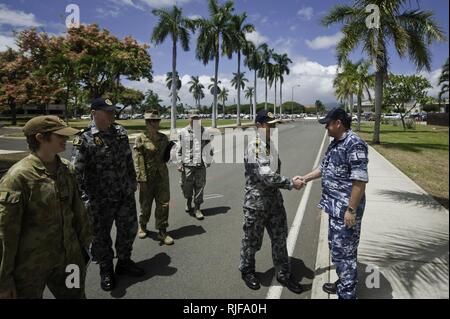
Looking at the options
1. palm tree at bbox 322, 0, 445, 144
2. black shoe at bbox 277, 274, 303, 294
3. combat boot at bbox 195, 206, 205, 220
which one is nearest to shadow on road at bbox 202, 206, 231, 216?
combat boot at bbox 195, 206, 205, 220

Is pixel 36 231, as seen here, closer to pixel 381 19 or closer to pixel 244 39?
pixel 381 19

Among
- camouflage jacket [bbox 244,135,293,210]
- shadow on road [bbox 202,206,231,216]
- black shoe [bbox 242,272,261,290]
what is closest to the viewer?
camouflage jacket [bbox 244,135,293,210]

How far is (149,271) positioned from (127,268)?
266 mm

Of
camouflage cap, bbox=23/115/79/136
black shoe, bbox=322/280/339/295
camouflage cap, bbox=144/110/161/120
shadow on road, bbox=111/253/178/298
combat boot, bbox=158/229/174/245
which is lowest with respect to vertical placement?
shadow on road, bbox=111/253/178/298

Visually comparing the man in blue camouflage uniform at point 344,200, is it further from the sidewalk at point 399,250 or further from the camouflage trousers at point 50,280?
the camouflage trousers at point 50,280

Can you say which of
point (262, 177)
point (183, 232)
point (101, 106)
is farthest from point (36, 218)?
point (183, 232)

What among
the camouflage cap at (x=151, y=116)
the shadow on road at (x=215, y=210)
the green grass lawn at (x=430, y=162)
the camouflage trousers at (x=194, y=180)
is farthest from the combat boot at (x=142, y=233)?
the green grass lawn at (x=430, y=162)

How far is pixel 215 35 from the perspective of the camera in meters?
31.7

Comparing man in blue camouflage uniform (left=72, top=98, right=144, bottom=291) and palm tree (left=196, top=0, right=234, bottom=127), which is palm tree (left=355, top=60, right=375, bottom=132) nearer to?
palm tree (left=196, top=0, right=234, bottom=127)

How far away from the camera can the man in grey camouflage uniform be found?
5754 millimetres

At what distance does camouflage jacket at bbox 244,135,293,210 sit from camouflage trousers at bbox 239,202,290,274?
0.29 ft

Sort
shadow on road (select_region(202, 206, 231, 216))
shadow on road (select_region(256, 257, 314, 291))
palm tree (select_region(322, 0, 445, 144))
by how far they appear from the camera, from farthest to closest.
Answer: palm tree (select_region(322, 0, 445, 144))
shadow on road (select_region(202, 206, 231, 216))
shadow on road (select_region(256, 257, 314, 291))

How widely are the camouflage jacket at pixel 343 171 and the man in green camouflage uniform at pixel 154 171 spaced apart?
96.6 inches

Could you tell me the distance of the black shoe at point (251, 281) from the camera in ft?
11.1
